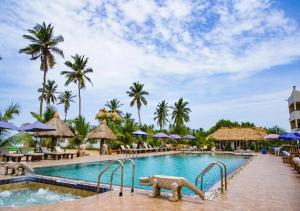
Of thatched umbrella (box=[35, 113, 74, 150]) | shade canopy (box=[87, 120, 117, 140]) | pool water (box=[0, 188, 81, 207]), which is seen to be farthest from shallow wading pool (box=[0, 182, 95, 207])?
shade canopy (box=[87, 120, 117, 140])

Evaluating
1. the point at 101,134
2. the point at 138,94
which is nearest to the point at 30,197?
the point at 101,134

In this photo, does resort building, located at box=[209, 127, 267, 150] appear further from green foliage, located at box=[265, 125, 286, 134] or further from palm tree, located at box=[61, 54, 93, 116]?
palm tree, located at box=[61, 54, 93, 116]

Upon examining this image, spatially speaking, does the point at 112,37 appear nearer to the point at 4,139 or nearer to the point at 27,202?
the point at 4,139

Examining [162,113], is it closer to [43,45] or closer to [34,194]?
[43,45]

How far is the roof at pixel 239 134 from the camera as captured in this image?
34.8 m

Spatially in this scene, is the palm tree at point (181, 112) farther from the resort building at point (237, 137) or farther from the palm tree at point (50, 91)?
the palm tree at point (50, 91)

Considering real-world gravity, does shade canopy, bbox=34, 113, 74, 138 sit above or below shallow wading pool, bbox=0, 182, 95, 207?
above

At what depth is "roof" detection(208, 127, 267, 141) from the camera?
3481 cm

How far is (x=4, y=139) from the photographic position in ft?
36.0

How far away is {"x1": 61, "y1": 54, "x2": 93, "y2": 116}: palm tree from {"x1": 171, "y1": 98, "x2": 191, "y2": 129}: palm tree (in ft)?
63.1

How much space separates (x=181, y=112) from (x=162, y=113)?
13.5 ft

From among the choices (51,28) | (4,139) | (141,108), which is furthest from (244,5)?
(141,108)

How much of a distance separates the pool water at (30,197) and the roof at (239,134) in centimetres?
3062

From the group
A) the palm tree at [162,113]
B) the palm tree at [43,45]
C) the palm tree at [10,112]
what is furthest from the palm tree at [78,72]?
the palm tree at [10,112]
